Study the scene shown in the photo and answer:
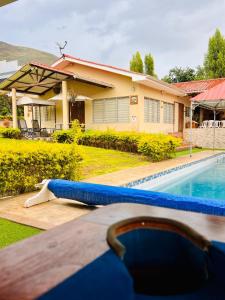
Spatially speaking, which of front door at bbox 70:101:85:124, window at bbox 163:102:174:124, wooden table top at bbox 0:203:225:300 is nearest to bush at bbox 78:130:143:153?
front door at bbox 70:101:85:124

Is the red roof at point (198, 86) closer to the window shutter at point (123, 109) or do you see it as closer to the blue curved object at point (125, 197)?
the window shutter at point (123, 109)

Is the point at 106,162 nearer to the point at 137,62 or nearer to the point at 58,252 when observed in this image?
the point at 58,252

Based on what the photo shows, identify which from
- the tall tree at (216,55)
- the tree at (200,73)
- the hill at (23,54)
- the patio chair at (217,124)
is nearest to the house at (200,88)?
the patio chair at (217,124)

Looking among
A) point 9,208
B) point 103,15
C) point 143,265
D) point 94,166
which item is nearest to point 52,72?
point 94,166

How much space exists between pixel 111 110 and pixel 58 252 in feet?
53.4

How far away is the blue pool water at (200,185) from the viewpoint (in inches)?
335

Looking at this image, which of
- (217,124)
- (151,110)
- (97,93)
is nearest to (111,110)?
(97,93)

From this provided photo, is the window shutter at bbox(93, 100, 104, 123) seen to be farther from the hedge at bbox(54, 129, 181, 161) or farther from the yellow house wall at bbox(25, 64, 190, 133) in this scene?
the hedge at bbox(54, 129, 181, 161)

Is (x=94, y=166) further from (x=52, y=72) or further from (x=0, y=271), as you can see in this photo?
(x=0, y=271)

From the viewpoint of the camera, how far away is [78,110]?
18844mm

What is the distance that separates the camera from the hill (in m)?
130

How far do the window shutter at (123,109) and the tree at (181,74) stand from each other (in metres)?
19.4

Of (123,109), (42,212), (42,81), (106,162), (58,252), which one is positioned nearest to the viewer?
(58,252)

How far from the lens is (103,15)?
74.7ft
